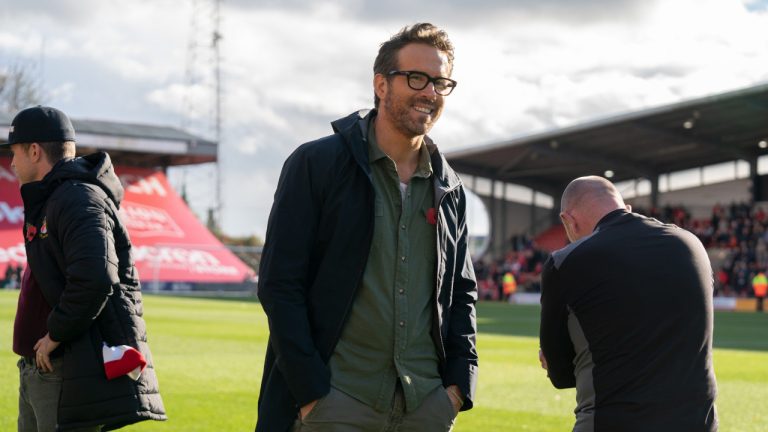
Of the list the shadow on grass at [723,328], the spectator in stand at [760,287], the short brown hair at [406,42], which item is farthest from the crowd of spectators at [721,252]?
the short brown hair at [406,42]

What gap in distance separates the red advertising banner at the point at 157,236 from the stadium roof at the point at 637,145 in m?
12.8

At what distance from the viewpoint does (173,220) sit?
56844 mm

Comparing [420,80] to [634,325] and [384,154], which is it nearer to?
[384,154]

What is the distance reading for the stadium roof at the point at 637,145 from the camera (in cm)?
4403

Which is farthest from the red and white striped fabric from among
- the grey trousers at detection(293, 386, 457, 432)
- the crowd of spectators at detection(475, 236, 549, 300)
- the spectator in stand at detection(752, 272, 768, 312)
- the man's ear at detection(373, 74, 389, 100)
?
the crowd of spectators at detection(475, 236, 549, 300)

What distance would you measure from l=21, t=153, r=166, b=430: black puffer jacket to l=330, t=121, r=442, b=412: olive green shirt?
134 centimetres

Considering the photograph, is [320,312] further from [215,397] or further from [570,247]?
[215,397]

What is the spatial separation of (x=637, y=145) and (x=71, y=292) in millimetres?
48584

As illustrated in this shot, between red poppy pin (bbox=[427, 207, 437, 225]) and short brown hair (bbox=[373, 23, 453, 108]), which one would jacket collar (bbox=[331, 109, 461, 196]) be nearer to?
red poppy pin (bbox=[427, 207, 437, 225])

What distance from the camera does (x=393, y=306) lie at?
154 inches

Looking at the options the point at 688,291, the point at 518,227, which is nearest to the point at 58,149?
the point at 688,291

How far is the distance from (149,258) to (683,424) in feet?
165

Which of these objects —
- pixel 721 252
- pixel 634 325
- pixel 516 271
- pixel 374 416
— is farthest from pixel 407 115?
pixel 516 271

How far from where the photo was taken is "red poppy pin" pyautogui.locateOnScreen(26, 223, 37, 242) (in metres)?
4.89
